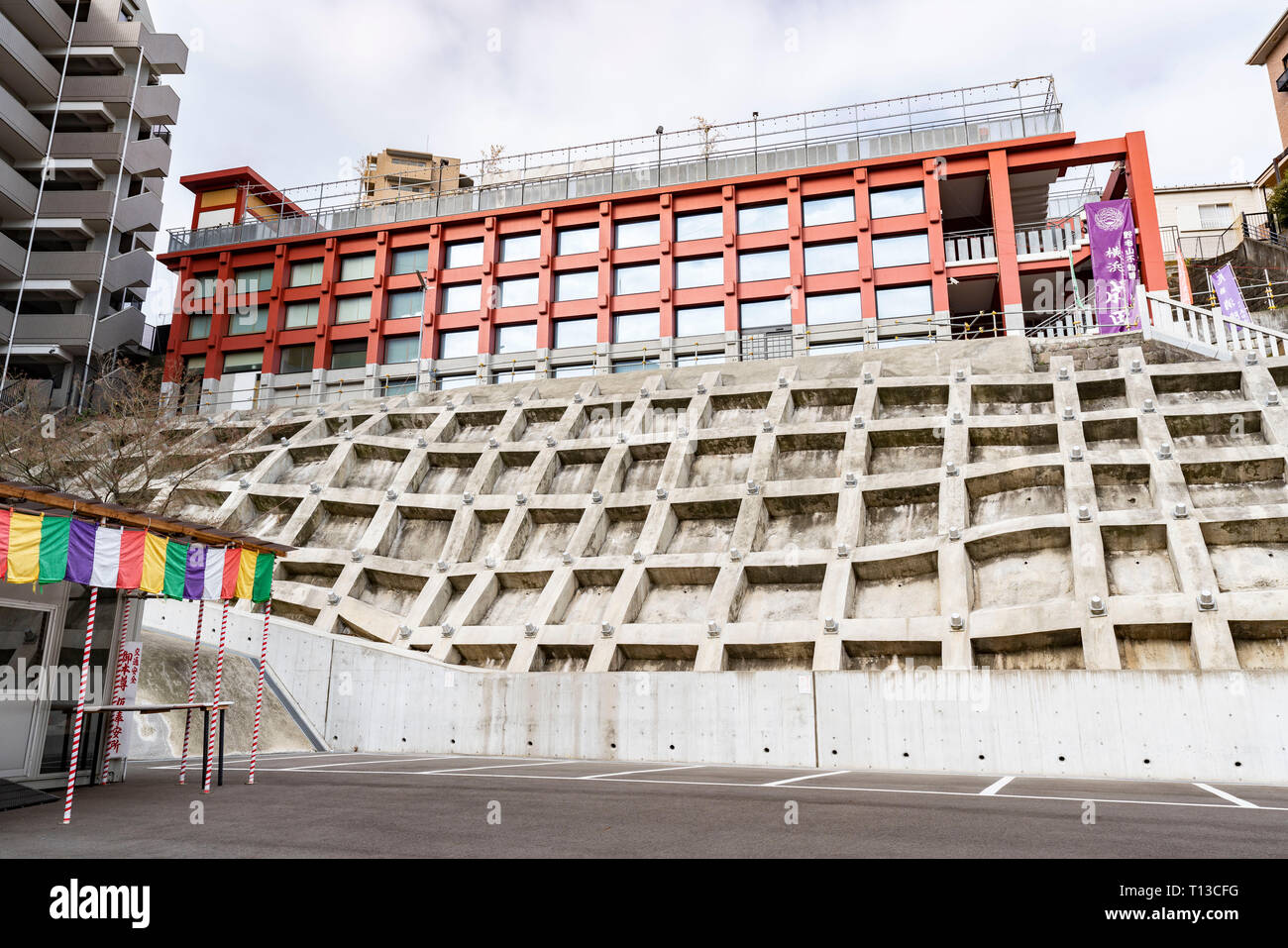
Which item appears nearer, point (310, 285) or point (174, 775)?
point (174, 775)

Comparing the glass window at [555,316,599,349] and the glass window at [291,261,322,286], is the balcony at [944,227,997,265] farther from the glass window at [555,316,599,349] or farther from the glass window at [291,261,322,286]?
the glass window at [291,261,322,286]

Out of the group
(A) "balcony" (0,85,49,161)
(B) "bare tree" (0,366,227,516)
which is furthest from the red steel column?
(A) "balcony" (0,85,49,161)

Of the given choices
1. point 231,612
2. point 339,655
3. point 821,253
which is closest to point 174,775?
point 339,655

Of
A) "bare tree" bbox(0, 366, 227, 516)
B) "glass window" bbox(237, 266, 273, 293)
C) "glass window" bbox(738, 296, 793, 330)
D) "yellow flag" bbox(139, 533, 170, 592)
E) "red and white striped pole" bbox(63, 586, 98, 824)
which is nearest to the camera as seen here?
"red and white striped pole" bbox(63, 586, 98, 824)

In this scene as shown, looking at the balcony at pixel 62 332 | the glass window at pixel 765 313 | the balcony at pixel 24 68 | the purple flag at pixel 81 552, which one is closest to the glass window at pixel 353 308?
A: the balcony at pixel 62 332

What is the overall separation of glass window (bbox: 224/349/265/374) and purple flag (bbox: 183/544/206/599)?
46.5 meters

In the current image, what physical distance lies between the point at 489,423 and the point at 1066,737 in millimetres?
23496

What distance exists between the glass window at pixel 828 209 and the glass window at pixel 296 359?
1307 inches

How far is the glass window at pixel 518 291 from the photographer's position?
5312 centimetres

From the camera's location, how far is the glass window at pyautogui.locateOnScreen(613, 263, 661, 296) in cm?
5169

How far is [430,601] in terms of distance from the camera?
2525 centimetres

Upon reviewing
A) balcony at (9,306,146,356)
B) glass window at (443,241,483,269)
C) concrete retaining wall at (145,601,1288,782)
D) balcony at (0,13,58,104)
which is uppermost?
Answer: balcony at (0,13,58,104)
